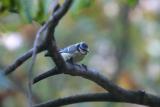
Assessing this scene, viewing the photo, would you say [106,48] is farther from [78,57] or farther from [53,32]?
[53,32]

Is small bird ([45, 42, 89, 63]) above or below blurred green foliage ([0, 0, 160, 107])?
below

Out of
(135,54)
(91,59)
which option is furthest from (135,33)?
(91,59)

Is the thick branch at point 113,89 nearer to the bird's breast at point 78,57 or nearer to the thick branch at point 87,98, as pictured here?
the thick branch at point 87,98

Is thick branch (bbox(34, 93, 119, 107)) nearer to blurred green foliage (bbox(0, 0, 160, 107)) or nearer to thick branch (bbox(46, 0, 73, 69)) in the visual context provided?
thick branch (bbox(46, 0, 73, 69))

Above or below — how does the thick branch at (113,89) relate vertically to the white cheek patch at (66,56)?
below

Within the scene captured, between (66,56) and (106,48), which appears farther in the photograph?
(106,48)

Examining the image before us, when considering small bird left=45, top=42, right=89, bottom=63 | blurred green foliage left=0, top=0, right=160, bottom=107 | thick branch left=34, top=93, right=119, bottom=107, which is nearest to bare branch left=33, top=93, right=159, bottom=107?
thick branch left=34, top=93, right=119, bottom=107

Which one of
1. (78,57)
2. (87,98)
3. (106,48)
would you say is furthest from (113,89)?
(106,48)

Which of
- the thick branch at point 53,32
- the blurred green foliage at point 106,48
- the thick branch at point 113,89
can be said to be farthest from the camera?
the blurred green foliage at point 106,48

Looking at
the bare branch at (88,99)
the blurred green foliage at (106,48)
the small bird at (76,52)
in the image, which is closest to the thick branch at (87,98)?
the bare branch at (88,99)
